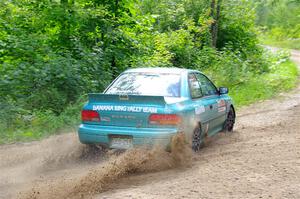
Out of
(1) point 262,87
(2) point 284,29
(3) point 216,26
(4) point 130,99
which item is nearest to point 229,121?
(4) point 130,99

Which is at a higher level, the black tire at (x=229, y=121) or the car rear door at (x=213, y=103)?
the car rear door at (x=213, y=103)

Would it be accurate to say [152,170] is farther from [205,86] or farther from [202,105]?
[205,86]

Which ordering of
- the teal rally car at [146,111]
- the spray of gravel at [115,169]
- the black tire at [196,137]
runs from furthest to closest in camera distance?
the black tire at [196,137] → the teal rally car at [146,111] → the spray of gravel at [115,169]

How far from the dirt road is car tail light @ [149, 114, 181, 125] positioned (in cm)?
48

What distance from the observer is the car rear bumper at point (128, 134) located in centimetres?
665

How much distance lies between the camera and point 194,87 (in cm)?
794

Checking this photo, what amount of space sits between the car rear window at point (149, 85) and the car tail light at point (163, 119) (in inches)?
24.9

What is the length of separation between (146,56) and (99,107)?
24.9ft

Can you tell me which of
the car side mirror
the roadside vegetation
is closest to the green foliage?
the roadside vegetation

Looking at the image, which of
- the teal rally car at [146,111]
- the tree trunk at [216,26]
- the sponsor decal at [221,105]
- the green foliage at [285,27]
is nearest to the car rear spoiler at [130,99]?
the teal rally car at [146,111]

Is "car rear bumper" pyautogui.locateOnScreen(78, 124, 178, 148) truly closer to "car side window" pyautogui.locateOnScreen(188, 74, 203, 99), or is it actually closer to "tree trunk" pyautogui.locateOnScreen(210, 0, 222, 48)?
"car side window" pyautogui.locateOnScreen(188, 74, 203, 99)

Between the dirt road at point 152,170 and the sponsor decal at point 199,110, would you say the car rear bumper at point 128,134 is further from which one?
the sponsor decal at point 199,110

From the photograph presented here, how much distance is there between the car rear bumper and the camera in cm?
665

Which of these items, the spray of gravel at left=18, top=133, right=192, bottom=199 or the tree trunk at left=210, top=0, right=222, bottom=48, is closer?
the spray of gravel at left=18, top=133, right=192, bottom=199
